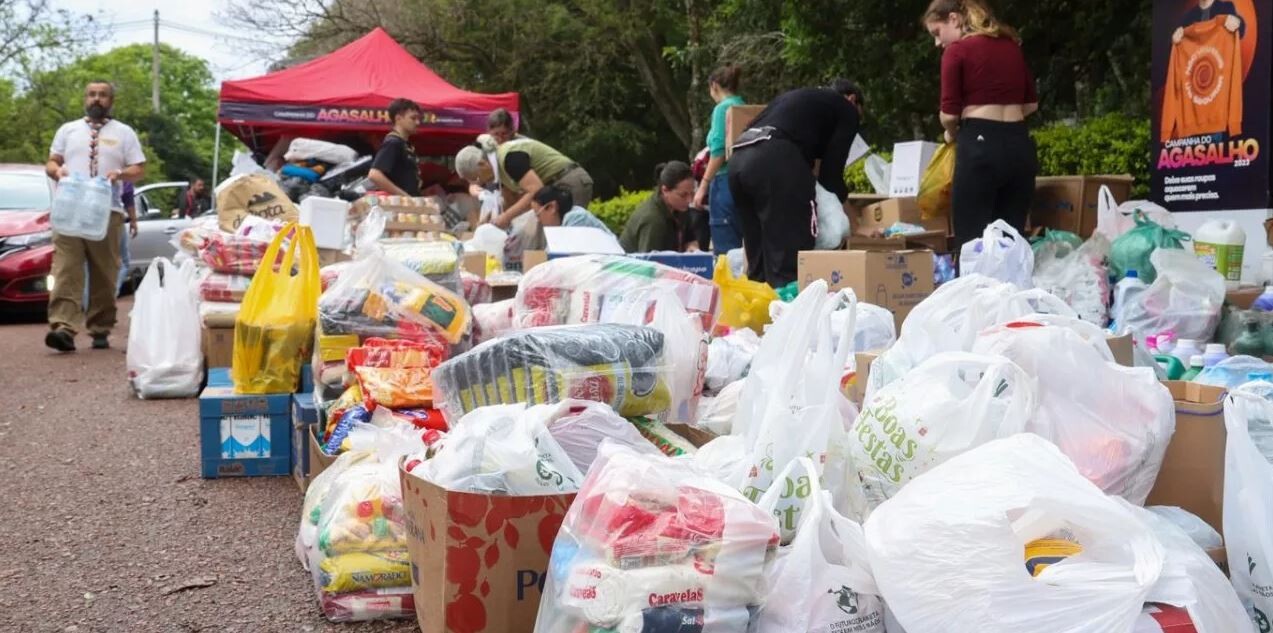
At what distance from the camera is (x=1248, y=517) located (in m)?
2.33

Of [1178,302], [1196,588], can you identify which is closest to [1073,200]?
[1178,302]

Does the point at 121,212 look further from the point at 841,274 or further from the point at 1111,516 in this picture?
the point at 1111,516

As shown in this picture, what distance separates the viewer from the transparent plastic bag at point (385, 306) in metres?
4.32

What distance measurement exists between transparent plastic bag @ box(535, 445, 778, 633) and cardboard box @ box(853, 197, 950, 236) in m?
4.67

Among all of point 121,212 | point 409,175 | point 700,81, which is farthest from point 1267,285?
point 700,81

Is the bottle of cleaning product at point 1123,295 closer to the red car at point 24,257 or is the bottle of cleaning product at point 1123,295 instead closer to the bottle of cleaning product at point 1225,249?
the bottle of cleaning product at point 1225,249

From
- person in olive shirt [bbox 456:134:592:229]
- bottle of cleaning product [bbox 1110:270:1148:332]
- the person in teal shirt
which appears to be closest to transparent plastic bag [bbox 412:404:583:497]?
bottle of cleaning product [bbox 1110:270:1148:332]

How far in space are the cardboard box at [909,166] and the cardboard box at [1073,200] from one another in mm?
669

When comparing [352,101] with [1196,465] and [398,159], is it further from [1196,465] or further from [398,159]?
[1196,465]

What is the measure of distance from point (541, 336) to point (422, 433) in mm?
569

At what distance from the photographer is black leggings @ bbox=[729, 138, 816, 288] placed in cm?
566

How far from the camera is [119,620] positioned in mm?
2979

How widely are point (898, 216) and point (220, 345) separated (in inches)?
146

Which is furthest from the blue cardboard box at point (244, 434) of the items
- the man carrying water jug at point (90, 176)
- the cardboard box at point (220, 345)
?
the man carrying water jug at point (90, 176)
